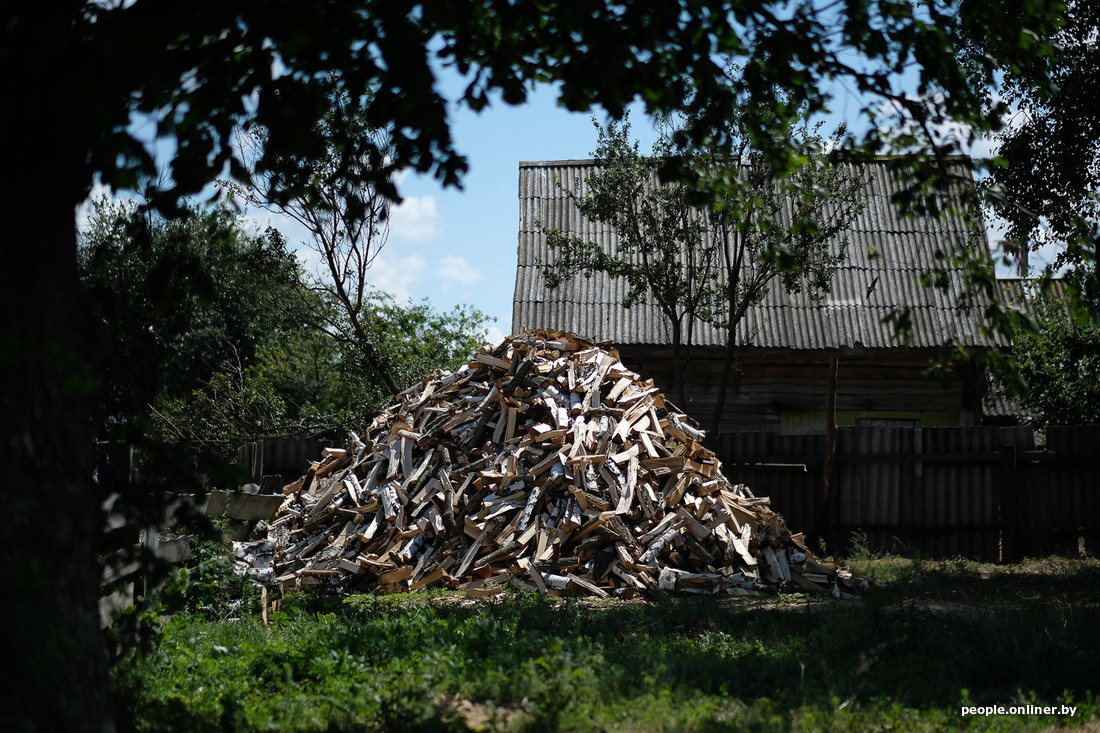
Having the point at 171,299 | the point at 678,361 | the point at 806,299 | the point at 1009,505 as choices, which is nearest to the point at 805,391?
the point at 806,299

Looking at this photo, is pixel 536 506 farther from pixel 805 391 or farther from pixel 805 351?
pixel 805 391

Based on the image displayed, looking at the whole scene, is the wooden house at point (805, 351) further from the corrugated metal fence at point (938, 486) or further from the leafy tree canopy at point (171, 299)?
the leafy tree canopy at point (171, 299)

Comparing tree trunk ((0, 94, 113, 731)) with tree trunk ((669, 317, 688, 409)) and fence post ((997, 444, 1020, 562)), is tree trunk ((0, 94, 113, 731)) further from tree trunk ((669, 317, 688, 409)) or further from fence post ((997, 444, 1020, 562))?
tree trunk ((669, 317, 688, 409))

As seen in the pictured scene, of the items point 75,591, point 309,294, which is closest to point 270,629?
point 75,591

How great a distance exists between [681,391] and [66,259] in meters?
11.8

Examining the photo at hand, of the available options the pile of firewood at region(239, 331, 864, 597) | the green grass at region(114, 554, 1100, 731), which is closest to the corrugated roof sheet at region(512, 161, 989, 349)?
the pile of firewood at region(239, 331, 864, 597)

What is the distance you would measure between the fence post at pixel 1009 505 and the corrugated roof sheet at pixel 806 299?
3.25 metres

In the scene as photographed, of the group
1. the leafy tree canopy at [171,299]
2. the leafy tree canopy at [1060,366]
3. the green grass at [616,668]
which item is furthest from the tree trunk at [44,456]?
the leafy tree canopy at [1060,366]

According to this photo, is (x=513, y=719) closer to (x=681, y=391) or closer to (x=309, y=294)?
(x=681, y=391)

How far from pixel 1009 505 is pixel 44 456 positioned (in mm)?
11751

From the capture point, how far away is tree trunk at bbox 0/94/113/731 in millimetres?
3031

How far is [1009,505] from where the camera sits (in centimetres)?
1195

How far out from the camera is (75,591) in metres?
3.25

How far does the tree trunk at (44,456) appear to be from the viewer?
3.03 m
